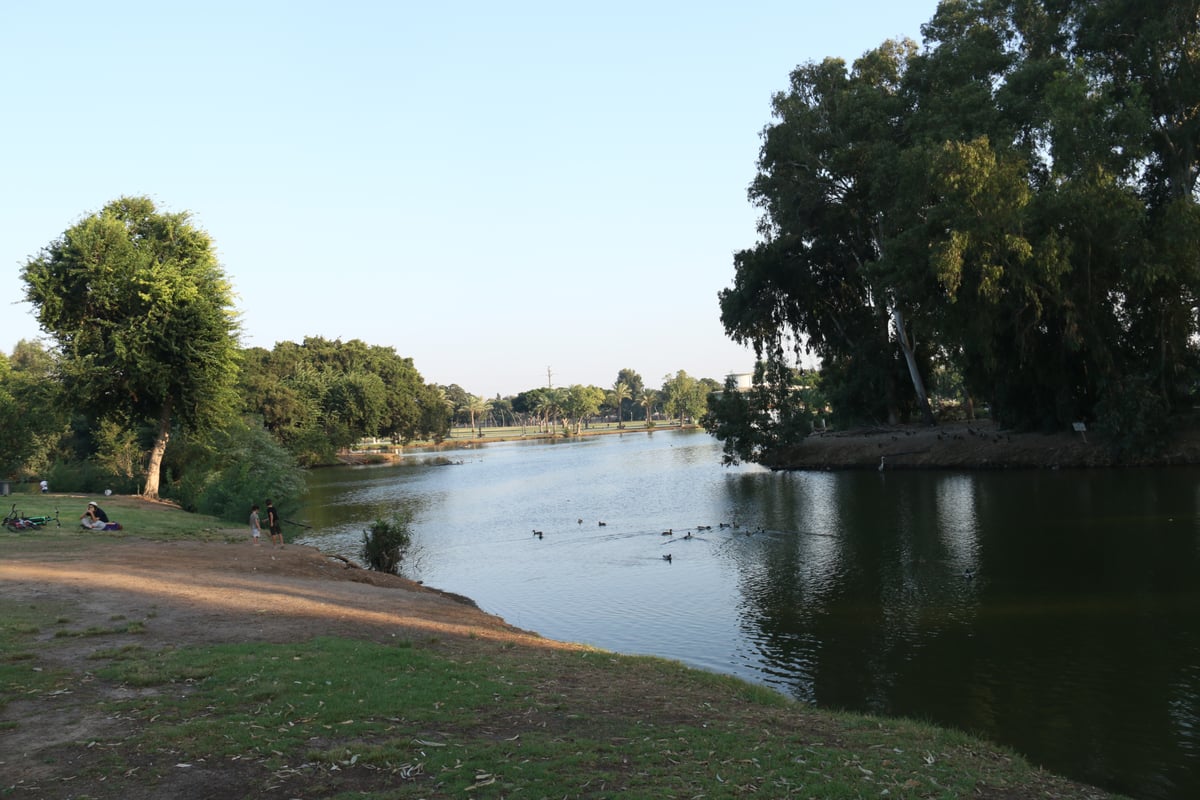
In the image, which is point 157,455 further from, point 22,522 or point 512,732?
point 512,732

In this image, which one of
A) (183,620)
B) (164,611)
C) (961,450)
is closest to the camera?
(183,620)

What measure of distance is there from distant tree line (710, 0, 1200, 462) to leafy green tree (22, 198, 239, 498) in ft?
115

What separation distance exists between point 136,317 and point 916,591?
36.1 m

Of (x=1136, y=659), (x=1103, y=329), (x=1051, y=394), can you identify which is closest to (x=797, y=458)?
(x=1051, y=394)

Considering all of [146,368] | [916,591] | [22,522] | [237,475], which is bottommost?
[916,591]

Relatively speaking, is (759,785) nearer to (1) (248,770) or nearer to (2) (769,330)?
(1) (248,770)

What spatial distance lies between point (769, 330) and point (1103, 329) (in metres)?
24.5

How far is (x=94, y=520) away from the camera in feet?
90.8

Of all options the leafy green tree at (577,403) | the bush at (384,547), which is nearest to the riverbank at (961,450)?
the bush at (384,547)

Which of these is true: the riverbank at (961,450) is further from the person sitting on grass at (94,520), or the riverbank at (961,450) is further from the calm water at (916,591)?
the person sitting on grass at (94,520)

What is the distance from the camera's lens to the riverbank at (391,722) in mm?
7590

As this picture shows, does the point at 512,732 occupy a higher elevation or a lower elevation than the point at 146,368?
lower

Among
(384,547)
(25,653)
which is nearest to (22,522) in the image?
(384,547)

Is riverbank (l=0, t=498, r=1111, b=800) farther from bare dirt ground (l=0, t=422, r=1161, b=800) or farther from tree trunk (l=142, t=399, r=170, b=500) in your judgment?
tree trunk (l=142, t=399, r=170, b=500)
